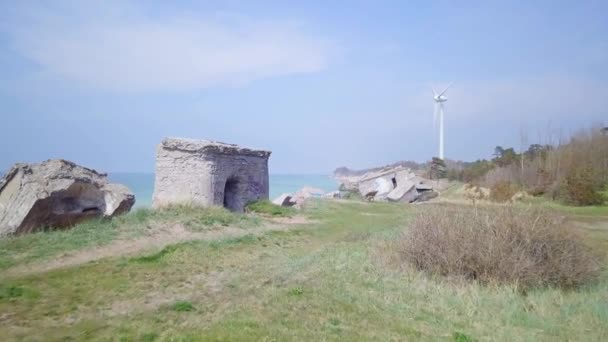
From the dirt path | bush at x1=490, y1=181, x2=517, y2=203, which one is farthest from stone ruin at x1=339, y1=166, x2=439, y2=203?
the dirt path

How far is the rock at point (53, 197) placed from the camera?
1088cm

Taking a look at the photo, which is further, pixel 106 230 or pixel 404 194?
pixel 404 194

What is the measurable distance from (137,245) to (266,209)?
23.2 feet

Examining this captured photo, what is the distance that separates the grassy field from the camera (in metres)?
5.20

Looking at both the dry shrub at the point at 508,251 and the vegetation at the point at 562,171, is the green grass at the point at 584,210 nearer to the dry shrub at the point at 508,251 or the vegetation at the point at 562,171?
the vegetation at the point at 562,171

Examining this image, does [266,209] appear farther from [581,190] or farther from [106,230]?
[581,190]

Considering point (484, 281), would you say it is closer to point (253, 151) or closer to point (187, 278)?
point (187, 278)

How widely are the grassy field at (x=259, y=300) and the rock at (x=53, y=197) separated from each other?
1.03 metres

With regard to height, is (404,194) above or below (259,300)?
above

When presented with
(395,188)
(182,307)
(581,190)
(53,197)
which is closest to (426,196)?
(395,188)

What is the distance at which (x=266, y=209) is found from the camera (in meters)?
17.0

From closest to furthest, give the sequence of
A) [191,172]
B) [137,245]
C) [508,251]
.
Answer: [508,251], [137,245], [191,172]

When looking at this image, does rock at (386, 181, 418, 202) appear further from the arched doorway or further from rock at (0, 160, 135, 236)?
rock at (0, 160, 135, 236)

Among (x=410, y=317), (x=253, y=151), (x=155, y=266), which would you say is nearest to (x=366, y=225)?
(x=253, y=151)
